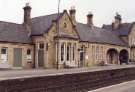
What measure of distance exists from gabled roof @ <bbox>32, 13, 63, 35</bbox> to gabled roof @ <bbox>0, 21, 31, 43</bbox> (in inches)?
58.4

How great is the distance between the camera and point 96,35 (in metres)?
59.2

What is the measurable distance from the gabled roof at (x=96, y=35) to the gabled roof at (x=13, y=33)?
32.0 ft

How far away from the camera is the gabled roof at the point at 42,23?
1837 inches

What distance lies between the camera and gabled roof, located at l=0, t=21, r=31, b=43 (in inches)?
1687

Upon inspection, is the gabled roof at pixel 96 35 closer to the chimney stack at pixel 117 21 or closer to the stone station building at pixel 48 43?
the stone station building at pixel 48 43

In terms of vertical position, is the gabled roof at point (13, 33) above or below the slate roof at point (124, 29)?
below

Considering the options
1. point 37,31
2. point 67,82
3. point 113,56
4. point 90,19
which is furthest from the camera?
point 113,56

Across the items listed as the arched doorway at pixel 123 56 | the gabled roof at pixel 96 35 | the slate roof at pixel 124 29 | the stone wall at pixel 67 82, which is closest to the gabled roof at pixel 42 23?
the gabled roof at pixel 96 35

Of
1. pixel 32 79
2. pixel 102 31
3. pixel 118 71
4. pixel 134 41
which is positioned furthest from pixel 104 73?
pixel 134 41

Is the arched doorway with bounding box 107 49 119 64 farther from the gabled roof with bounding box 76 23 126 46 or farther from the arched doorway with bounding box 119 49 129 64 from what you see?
the arched doorway with bounding box 119 49 129 64

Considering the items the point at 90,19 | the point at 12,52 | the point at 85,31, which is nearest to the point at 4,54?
the point at 12,52

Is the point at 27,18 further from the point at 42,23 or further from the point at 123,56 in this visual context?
the point at 123,56

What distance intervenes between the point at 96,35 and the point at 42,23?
13.6 m

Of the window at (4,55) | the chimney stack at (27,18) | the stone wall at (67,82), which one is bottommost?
the stone wall at (67,82)
